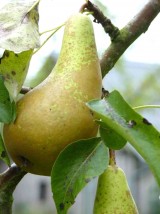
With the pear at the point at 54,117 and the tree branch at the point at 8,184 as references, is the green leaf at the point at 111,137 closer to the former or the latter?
the pear at the point at 54,117

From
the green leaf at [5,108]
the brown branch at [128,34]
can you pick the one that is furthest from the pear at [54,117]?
the brown branch at [128,34]

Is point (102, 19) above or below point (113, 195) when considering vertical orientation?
above

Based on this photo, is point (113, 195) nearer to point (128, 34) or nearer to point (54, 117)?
point (54, 117)

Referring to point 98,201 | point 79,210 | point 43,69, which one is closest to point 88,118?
point 98,201

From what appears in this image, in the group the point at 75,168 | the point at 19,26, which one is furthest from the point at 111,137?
Answer: the point at 19,26

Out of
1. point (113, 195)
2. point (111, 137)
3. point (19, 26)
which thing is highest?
point (19, 26)

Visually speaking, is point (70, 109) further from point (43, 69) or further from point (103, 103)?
point (43, 69)
